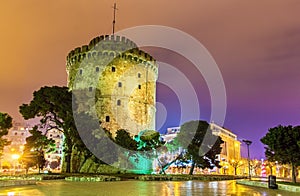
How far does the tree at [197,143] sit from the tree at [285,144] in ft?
51.3

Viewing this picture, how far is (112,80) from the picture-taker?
44500 millimetres

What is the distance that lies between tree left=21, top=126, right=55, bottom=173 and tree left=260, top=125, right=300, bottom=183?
77.8ft

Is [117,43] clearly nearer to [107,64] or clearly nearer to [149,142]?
[107,64]

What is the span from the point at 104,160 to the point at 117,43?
63.0 feet

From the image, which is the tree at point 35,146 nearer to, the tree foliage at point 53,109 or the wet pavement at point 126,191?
the tree foliage at point 53,109

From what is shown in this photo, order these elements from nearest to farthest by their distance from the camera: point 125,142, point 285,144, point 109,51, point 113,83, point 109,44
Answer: point 285,144, point 125,142, point 113,83, point 109,51, point 109,44

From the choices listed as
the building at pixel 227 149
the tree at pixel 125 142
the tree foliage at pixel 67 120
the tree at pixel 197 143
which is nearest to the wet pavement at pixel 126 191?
the tree foliage at pixel 67 120

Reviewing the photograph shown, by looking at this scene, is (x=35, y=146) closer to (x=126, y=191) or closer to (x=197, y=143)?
(x=197, y=143)

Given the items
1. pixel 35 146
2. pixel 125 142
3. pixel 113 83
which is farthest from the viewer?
pixel 113 83

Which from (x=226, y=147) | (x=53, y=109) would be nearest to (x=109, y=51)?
(x=53, y=109)

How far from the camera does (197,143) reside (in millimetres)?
40906

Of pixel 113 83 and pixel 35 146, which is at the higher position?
pixel 113 83

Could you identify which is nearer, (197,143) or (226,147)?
(197,143)

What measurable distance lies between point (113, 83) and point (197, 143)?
1449cm
